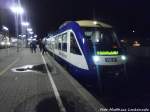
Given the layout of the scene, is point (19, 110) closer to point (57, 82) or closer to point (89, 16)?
point (57, 82)

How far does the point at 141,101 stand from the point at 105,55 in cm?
393

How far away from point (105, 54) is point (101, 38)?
4.21 feet

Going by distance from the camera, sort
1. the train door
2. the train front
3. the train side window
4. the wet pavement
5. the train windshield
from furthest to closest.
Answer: the train side window
the train windshield
the train door
the train front
the wet pavement

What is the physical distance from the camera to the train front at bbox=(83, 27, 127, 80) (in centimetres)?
1264

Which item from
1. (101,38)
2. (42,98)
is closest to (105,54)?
(101,38)

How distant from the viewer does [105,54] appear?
42.7 ft

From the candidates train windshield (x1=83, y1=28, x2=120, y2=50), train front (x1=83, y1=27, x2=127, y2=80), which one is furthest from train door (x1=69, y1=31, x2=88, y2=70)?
train windshield (x1=83, y1=28, x2=120, y2=50)

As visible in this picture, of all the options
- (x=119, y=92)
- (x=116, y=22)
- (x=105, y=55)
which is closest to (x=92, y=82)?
(x=105, y=55)

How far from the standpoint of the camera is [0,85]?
12.9 meters

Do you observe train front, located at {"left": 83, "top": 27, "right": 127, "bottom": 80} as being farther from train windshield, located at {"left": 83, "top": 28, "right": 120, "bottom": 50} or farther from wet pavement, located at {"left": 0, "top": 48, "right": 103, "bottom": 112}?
wet pavement, located at {"left": 0, "top": 48, "right": 103, "bottom": 112}

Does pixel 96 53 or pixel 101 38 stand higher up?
pixel 101 38

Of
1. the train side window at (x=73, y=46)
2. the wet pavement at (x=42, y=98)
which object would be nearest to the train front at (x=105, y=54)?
the train side window at (x=73, y=46)

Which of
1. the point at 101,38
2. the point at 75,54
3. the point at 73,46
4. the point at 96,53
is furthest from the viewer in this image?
the point at 73,46

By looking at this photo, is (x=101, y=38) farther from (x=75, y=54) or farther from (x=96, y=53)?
(x=75, y=54)
